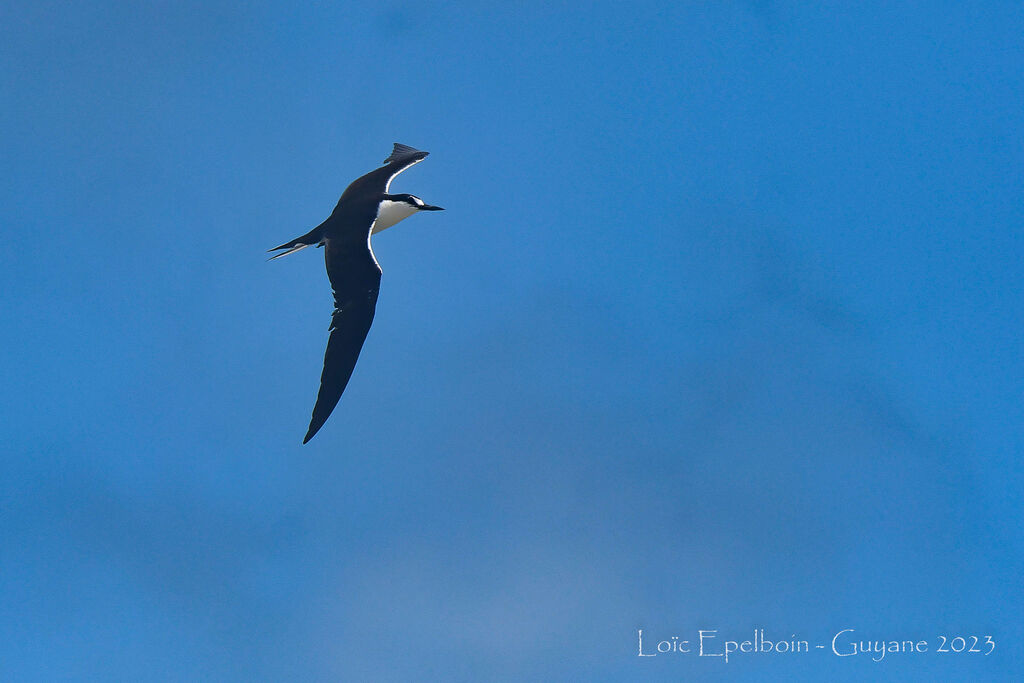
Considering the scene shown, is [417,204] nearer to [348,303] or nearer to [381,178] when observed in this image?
[381,178]

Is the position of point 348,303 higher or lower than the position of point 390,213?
lower

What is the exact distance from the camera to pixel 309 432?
67.5 feet

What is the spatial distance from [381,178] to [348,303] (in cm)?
573

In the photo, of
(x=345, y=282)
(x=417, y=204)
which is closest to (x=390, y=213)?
(x=417, y=204)

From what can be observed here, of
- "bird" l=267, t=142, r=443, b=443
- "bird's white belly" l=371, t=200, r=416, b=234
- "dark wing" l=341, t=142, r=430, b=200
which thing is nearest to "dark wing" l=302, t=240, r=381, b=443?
"bird" l=267, t=142, r=443, b=443

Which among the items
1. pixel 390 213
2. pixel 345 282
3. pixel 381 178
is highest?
pixel 381 178

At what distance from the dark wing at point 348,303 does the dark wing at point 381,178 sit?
11.5 ft

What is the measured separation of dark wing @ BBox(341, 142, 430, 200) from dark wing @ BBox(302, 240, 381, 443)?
3.51 m

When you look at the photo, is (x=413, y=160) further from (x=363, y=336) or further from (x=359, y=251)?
(x=363, y=336)

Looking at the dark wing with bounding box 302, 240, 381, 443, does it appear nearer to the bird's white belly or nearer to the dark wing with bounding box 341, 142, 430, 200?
the bird's white belly

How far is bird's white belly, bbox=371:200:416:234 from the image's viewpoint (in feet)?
83.9

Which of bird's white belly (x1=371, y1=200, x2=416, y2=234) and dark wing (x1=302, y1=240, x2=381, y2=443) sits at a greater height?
bird's white belly (x1=371, y1=200, x2=416, y2=234)

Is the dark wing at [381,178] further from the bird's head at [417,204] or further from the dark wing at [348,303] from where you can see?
the dark wing at [348,303]

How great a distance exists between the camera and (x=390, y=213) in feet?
85.6
